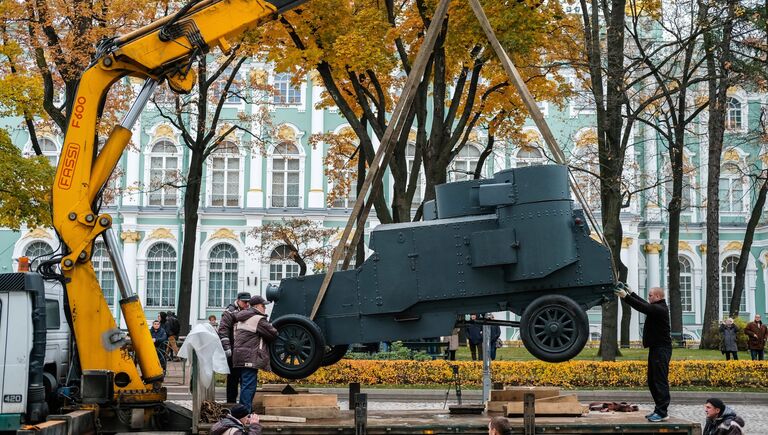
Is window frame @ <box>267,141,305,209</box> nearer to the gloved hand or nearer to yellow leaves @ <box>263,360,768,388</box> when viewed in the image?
yellow leaves @ <box>263,360,768,388</box>

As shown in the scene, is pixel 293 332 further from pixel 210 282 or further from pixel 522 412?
pixel 210 282

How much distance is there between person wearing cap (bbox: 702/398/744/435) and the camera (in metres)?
10.7

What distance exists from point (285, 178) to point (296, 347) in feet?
143

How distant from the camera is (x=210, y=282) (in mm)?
54469

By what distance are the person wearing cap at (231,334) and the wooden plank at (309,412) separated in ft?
3.57

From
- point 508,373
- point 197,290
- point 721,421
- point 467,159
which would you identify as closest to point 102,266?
point 197,290

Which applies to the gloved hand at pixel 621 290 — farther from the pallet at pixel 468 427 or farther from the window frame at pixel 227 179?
the window frame at pixel 227 179

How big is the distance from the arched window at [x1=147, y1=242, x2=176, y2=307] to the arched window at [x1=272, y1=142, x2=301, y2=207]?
6.46 m

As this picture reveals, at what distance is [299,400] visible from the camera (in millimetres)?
11680

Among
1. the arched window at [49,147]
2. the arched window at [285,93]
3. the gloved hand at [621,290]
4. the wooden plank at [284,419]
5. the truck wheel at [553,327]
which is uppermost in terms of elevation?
the arched window at [285,93]

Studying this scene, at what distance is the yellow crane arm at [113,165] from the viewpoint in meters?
11.6

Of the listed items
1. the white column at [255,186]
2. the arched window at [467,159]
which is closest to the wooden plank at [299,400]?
the arched window at [467,159]

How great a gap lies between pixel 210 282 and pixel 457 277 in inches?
1740

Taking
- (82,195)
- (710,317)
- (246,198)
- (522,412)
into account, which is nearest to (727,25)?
(710,317)
